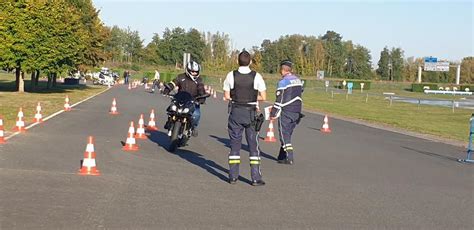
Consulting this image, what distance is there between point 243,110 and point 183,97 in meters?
4.25

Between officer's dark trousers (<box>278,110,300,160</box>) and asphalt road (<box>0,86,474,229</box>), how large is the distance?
1.22ft

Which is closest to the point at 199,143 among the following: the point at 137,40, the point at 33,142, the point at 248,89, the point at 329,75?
the point at 33,142

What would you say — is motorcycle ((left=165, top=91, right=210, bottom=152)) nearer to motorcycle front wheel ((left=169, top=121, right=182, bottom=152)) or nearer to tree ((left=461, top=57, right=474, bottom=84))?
motorcycle front wheel ((left=169, top=121, right=182, bottom=152))

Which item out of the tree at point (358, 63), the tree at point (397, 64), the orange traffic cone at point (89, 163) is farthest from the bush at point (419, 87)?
the orange traffic cone at point (89, 163)

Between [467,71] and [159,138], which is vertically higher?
[467,71]

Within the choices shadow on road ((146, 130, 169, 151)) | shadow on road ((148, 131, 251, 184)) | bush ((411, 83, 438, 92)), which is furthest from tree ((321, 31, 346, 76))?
shadow on road ((148, 131, 251, 184))

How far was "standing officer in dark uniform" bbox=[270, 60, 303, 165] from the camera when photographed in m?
12.9

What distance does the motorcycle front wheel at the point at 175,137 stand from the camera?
13438mm

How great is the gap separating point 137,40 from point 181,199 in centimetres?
14133

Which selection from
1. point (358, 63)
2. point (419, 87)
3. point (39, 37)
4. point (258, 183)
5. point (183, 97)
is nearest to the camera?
point (258, 183)

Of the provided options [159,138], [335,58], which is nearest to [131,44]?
[335,58]

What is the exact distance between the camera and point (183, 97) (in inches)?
546

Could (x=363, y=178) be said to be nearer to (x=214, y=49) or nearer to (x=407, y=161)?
(x=407, y=161)

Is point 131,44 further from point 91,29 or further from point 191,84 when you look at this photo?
point 191,84
